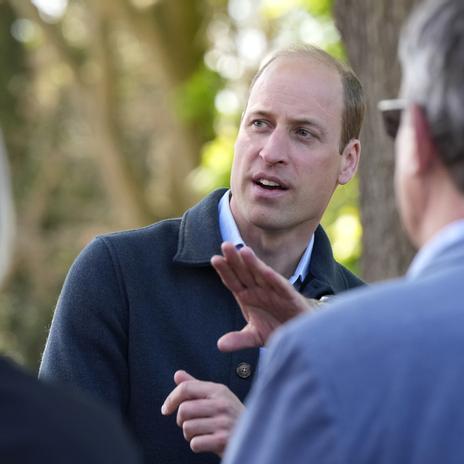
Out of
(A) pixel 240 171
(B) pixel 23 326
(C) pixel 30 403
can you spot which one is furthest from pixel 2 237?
(B) pixel 23 326

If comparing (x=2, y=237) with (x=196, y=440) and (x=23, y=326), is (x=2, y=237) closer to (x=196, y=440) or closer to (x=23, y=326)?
(x=196, y=440)

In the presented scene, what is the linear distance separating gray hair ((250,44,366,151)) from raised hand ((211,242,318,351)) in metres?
1.46

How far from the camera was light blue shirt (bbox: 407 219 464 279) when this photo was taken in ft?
6.31

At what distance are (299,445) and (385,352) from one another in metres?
0.18

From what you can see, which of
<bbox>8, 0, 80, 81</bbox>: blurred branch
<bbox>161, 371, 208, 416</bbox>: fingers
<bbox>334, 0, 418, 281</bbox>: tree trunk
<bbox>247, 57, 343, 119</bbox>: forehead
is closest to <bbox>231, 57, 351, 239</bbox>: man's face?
<bbox>247, 57, 343, 119</bbox>: forehead

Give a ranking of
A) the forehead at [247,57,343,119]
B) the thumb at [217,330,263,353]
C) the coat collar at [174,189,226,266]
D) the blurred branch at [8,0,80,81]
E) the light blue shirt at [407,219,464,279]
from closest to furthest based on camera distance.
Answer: the light blue shirt at [407,219,464,279] < the thumb at [217,330,263,353] < the coat collar at [174,189,226,266] < the forehead at [247,57,343,119] < the blurred branch at [8,0,80,81]

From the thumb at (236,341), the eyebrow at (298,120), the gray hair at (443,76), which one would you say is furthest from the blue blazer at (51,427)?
the eyebrow at (298,120)

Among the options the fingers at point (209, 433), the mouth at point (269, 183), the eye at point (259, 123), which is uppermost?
the eye at point (259, 123)

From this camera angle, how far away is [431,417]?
1.78m

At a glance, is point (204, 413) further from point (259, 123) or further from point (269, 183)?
point (259, 123)

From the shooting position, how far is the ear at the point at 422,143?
6.54 feet

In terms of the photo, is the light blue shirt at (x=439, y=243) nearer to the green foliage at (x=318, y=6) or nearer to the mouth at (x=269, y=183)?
the mouth at (x=269, y=183)

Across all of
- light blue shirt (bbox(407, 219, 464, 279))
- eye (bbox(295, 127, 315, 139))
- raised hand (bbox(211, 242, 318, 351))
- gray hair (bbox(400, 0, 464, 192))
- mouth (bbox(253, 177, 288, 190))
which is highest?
gray hair (bbox(400, 0, 464, 192))

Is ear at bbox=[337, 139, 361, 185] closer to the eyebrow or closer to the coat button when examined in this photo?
the eyebrow
